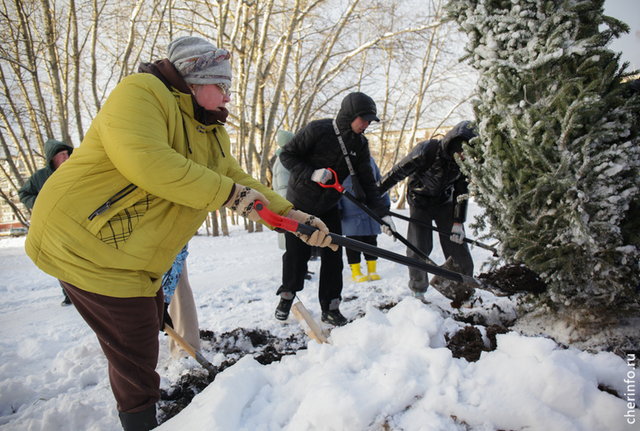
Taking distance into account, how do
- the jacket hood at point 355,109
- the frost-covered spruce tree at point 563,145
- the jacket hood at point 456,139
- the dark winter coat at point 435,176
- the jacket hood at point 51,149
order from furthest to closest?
the jacket hood at point 51,149 → the dark winter coat at point 435,176 → the jacket hood at point 456,139 → the jacket hood at point 355,109 → the frost-covered spruce tree at point 563,145

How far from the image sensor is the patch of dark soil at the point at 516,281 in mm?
2268

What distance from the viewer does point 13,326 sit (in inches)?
125

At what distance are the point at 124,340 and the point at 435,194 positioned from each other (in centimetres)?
309

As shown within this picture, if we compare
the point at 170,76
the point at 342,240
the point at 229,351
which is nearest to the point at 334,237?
the point at 342,240

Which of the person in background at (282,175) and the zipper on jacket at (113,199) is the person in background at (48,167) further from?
the zipper on jacket at (113,199)

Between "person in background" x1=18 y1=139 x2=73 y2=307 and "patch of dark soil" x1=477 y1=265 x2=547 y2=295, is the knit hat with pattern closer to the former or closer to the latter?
"patch of dark soil" x1=477 y1=265 x2=547 y2=295

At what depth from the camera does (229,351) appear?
97.4 inches

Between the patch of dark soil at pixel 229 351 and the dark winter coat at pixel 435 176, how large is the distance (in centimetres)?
198

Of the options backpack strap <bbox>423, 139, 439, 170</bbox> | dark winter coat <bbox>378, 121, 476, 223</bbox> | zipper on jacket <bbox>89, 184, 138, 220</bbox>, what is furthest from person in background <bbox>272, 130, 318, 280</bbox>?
zipper on jacket <bbox>89, 184, 138, 220</bbox>

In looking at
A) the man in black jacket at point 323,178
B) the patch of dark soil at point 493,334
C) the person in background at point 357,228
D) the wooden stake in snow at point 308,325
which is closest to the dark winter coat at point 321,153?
the man in black jacket at point 323,178

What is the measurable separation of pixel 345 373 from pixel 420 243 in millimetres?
2561

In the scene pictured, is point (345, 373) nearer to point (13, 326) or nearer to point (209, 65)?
point (209, 65)

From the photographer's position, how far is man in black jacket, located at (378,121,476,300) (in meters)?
3.46

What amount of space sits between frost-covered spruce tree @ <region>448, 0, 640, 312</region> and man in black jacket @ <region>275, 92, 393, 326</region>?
1.06 meters
